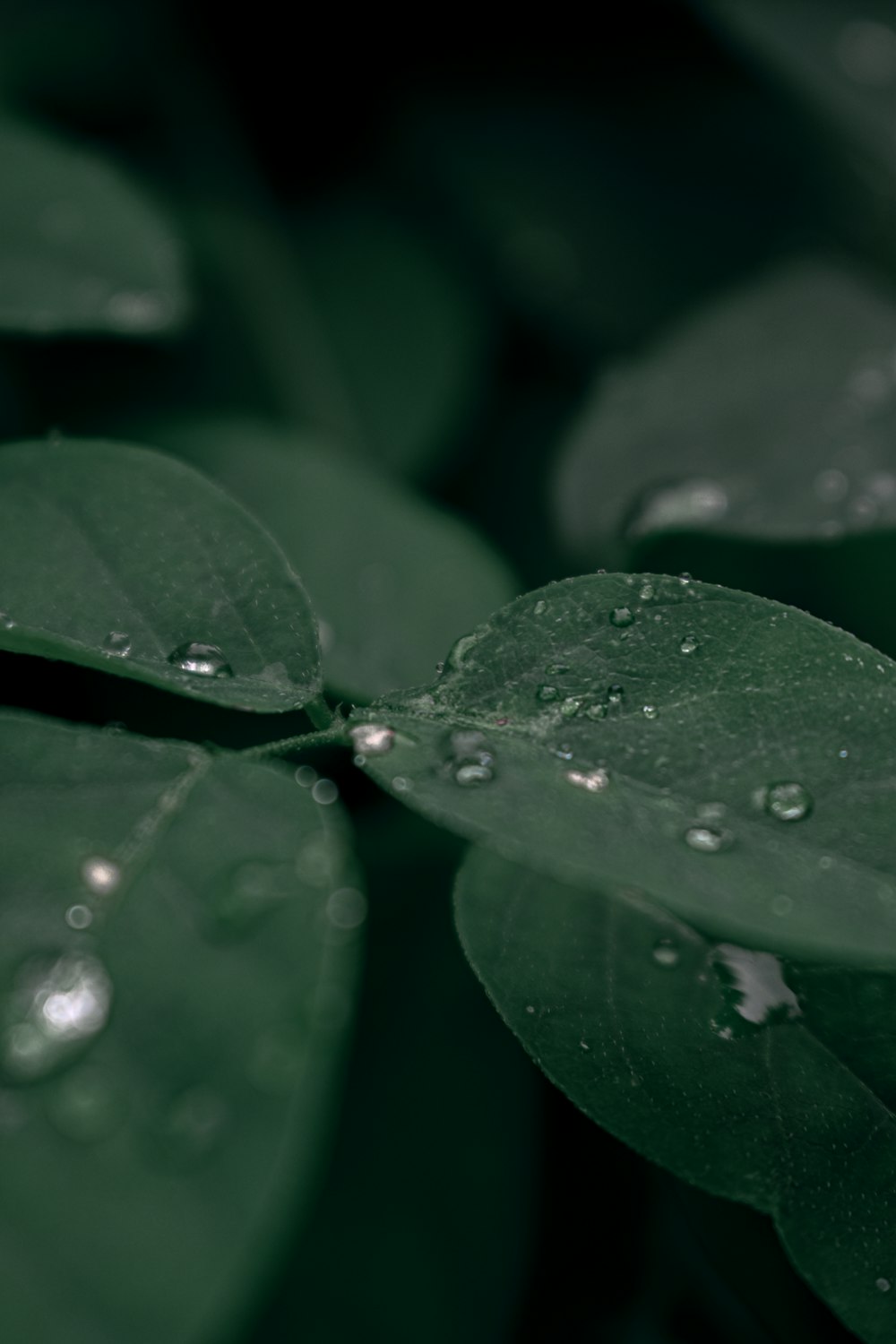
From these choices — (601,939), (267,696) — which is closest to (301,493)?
(267,696)

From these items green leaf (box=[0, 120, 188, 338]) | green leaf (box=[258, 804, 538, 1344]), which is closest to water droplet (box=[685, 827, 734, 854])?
green leaf (box=[258, 804, 538, 1344])

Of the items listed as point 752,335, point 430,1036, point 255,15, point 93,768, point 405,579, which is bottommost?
point 430,1036

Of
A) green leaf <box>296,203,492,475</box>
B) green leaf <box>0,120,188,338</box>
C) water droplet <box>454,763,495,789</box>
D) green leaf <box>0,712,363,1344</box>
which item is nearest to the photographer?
green leaf <box>0,712,363,1344</box>

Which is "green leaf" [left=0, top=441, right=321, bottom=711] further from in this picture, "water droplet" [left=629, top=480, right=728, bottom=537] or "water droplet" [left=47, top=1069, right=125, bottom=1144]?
"water droplet" [left=629, top=480, right=728, bottom=537]

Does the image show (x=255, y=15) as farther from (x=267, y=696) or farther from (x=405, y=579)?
(x=267, y=696)

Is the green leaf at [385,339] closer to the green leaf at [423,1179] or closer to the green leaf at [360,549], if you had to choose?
the green leaf at [360,549]

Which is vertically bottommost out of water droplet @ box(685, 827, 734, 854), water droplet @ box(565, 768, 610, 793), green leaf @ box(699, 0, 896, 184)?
water droplet @ box(565, 768, 610, 793)

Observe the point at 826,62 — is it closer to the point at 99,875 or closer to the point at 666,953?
the point at 666,953
